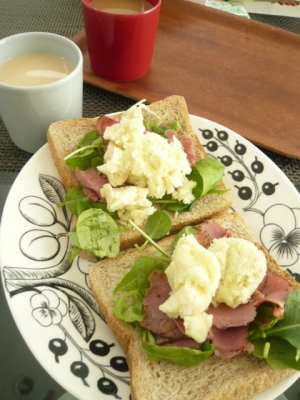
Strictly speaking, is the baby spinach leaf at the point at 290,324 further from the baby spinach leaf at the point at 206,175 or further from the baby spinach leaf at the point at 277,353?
the baby spinach leaf at the point at 206,175

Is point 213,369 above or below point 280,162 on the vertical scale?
below

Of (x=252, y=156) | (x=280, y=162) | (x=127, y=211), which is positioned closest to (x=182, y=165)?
(x=127, y=211)

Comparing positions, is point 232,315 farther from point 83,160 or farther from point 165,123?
point 165,123

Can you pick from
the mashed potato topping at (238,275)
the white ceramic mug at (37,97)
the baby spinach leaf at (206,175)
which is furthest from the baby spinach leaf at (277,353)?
the white ceramic mug at (37,97)

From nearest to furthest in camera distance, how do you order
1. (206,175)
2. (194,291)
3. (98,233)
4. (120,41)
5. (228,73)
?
(194,291), (98,233), (206,175), (120,41), (228,73)

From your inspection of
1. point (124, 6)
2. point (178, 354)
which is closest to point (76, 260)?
point (178, 354)

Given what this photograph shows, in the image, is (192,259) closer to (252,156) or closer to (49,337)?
(49,337)
